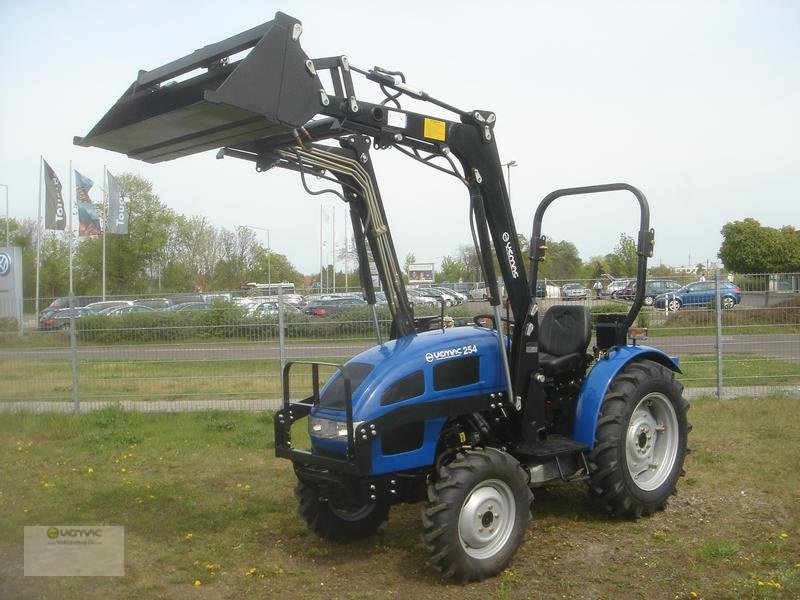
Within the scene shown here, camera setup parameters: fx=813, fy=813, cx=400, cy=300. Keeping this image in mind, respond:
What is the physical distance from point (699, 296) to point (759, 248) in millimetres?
24437

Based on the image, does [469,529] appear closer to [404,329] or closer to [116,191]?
[404,329]

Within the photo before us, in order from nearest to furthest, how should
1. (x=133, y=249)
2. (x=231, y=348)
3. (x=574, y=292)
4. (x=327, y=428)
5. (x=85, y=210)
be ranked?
(x=327, y=428) < (x=574, y=292) < (x=231, y=348) < (x=85, y=210) < (x=133, y=249)

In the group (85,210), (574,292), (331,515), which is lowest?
(331,515)

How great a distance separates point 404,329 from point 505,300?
79 centimetres

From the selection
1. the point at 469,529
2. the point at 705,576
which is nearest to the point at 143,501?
the point at 469,529

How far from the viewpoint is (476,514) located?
17.0 feet

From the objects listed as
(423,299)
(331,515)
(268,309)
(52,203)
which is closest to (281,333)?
(268,309)

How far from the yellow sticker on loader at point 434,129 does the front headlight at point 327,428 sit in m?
2.04

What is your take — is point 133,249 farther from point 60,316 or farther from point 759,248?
point 60,316

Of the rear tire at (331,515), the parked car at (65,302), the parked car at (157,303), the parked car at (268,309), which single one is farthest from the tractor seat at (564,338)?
the parked car at (65,302)

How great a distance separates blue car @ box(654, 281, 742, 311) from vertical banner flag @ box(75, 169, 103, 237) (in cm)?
2935

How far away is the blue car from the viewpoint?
12.3m

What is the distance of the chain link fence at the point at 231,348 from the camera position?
11945mm

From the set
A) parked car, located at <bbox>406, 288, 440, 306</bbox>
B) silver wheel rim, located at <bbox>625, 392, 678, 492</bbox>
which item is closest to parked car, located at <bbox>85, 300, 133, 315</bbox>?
parked car, located at <bbox>406, 288, 440, 306</bbox>
